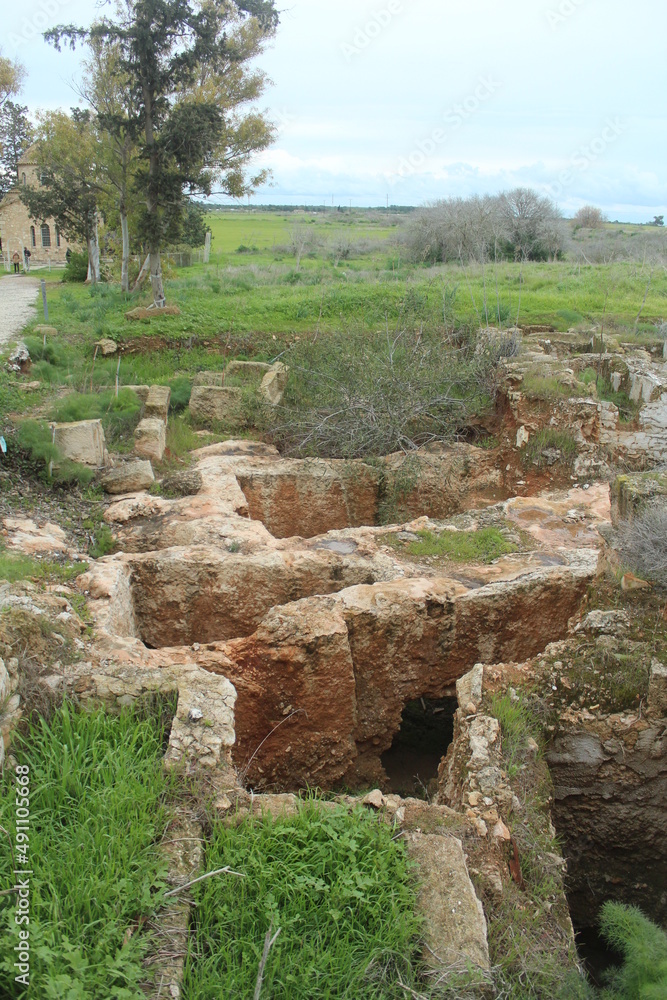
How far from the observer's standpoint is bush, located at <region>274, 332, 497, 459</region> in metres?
9.12

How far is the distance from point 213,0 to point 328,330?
30.6ft

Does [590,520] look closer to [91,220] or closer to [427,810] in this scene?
[427,810]

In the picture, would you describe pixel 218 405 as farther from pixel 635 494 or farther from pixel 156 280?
pixel 635 494

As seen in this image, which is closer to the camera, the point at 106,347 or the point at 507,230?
the point at 106,347

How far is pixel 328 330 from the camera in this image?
13.7 m

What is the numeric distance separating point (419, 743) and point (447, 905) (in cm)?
309

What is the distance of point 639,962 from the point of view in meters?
3.07

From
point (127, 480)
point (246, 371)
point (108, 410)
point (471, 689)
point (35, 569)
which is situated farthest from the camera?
point (246, 371)

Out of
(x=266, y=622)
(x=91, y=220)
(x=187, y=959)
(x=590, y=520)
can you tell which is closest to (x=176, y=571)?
(x=266, y=622)

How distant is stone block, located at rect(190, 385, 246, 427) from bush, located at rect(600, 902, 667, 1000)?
7977 millimetres

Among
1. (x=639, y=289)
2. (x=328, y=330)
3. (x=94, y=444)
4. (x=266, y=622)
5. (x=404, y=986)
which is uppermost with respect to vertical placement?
(x=639, y=289)

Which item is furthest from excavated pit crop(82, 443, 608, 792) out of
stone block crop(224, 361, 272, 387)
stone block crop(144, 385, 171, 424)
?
stone block crop(224, 361, 272, 387)

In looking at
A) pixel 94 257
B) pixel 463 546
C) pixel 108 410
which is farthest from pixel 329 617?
pixel 94 257

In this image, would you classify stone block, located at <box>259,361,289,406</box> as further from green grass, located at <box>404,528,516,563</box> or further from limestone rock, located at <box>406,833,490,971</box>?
limestone rock, located at <box>406,833,490,971</box>
